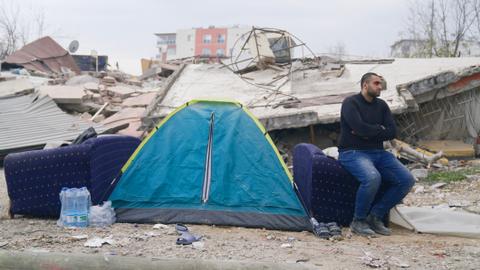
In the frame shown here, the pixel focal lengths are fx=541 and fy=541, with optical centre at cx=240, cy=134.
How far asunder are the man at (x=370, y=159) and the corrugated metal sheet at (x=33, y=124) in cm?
773

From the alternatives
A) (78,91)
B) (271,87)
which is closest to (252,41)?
(271,87)

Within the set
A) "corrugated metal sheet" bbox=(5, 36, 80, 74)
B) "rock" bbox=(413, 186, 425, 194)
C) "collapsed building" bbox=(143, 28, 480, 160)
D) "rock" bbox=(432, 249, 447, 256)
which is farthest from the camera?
"corrugated metal sheet" bbox=(5, 36, 80, 74)

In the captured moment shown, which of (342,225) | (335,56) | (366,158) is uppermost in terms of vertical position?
(335,56)

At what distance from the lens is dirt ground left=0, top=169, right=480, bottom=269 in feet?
15.3

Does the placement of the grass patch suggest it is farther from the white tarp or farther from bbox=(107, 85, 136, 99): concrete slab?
bbox=(107, 85, 136, 99): concrete slab

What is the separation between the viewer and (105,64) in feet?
101

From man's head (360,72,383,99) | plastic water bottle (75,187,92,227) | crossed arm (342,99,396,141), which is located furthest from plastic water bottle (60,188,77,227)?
man's head (360,72,383,99)

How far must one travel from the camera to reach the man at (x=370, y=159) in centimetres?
567

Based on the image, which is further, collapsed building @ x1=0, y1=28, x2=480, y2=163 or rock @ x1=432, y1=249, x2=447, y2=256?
collapsed building @ x1=0, y1=28, x2=480, y2=163

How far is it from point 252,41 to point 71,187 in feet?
32.9

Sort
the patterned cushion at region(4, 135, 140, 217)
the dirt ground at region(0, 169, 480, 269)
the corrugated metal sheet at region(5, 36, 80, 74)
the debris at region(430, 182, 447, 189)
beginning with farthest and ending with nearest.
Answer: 1. the corrugated metal sheet at region(5, 36, 80, 74)
2. the debris at region(430, 182, 447, 189)
3. the patterned cushion at region(4, 135, 140, 217)
4. the dirt ground at region(0, 169, 480, 269)

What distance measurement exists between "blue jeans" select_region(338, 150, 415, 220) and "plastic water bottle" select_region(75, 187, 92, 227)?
2813 mm

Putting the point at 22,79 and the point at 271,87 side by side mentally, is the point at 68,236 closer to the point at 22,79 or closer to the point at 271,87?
the point at 271,87

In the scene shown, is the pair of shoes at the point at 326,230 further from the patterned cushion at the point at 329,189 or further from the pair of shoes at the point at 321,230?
the patterned cushion at the point at 329,189
